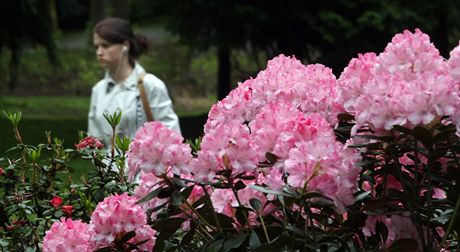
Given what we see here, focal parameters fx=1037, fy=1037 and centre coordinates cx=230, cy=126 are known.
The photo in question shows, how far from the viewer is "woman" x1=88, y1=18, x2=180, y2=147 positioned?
6539 millimetres

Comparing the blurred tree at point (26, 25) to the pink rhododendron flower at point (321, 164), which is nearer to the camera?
the pink rhododendron flower at point (321, 164)

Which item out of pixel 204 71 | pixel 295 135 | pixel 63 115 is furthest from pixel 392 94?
pixel 204 71

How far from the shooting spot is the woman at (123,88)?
6.54 meters

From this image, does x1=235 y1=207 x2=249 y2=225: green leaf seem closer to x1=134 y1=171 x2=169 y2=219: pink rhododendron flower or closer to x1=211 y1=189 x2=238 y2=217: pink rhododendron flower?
x1=211 y1=189 x2=238 y2=217: pink rhododendron flower

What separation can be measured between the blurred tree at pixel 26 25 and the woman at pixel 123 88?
9.40 metres

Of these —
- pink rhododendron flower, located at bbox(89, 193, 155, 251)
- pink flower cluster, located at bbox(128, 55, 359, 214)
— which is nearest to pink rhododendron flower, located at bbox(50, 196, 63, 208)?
pink rhododendron flower, located at bbox(89, 193, 155, 251)

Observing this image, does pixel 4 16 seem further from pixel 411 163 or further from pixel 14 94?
pixel 411 163

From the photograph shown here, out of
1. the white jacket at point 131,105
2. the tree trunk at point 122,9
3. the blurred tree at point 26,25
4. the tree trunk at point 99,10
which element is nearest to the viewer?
the white jacket at point 131,105

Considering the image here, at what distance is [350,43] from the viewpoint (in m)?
15.1

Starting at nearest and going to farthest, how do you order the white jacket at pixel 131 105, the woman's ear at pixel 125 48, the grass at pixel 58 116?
the white jacket at pixel 131 105 < the woman's ear at pixel 125 48 < the grass at pixel 58 116

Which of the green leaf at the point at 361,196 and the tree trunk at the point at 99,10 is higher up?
the tree trunk at the point at 99,10

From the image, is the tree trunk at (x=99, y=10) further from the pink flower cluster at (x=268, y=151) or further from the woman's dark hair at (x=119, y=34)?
the pink flower cluster at (x=268, y=151)

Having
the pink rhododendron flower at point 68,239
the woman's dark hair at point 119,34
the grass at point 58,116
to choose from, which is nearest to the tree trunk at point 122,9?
the grass at point 58,116

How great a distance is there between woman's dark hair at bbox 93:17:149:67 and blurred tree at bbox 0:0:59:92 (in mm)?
9315
